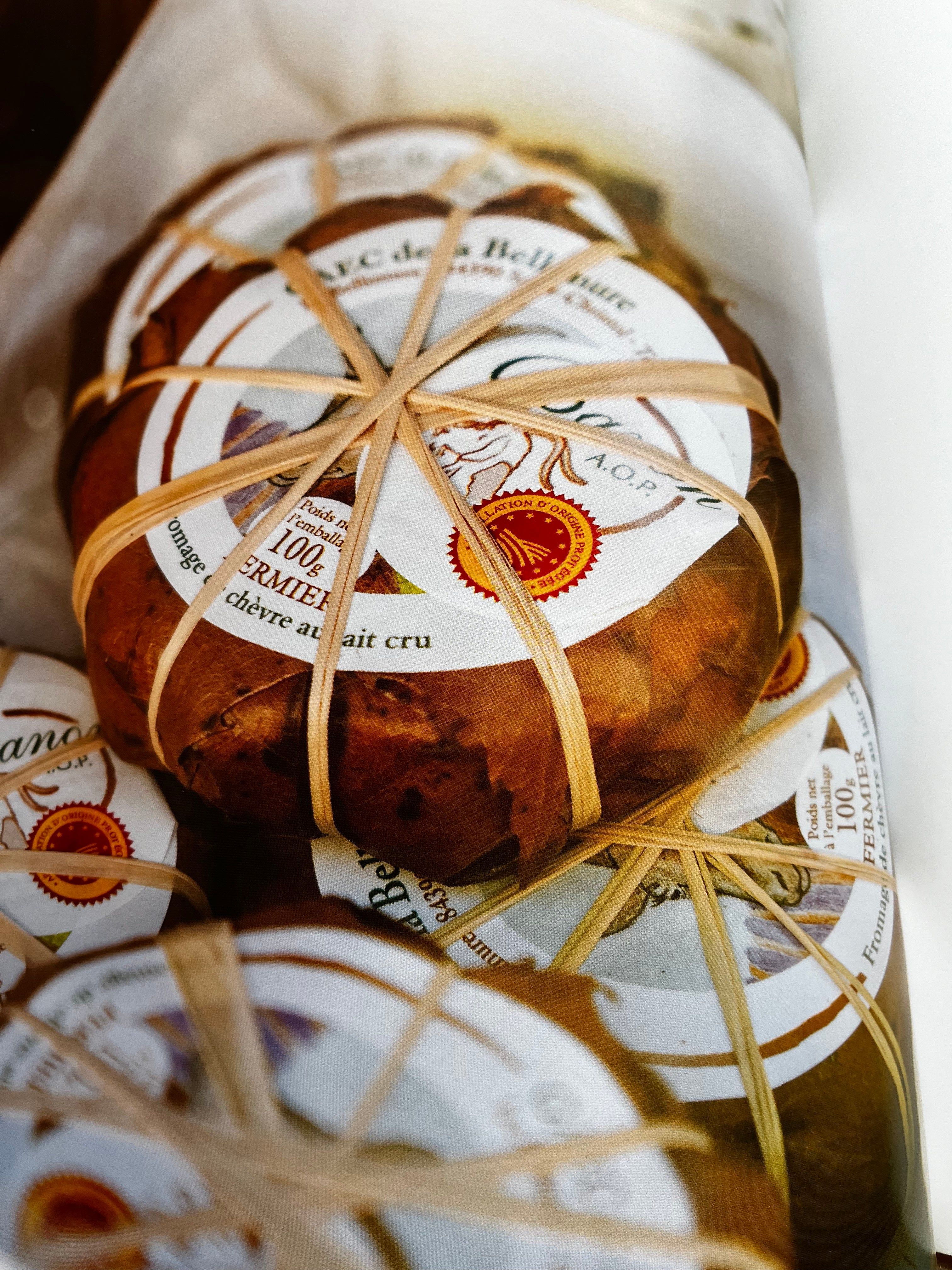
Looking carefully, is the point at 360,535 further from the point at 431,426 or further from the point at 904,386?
the point at 904,386

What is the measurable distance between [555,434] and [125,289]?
0.35 metres

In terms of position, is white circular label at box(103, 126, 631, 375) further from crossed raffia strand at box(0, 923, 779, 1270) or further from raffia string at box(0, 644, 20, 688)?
crossed raffia strand at box(0, 923, 779, 1270)

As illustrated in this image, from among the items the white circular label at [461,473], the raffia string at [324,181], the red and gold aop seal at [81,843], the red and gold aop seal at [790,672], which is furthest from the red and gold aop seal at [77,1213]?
the raffia string at [324,181]

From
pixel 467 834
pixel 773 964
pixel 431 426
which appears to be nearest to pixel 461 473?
pixel 431 426

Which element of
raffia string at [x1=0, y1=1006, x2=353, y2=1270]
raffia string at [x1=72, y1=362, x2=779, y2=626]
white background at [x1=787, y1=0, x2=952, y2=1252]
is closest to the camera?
raffia string at [x1=0, y1=1006, x2=353, y2=1270]

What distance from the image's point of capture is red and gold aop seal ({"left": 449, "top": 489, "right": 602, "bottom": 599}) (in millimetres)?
486

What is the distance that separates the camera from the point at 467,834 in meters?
0.46

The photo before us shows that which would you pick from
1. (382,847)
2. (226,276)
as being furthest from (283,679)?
(226,276)

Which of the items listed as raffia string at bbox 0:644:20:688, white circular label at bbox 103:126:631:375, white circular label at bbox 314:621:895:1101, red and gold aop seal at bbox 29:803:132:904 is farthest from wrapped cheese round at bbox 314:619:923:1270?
white circular label at bbox 103:126:631:375

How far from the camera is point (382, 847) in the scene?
0.47m

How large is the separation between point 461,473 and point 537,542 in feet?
0.19

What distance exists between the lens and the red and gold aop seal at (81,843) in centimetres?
50

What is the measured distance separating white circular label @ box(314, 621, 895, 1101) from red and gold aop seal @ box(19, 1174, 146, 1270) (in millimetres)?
155

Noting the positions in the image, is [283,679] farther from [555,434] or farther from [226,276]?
[226,276]
